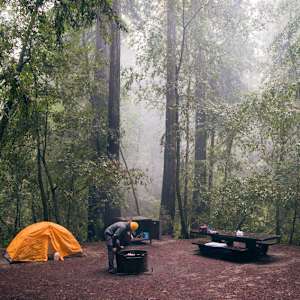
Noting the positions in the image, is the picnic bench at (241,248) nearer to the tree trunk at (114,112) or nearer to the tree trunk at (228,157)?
the tree trunk at (228,157)

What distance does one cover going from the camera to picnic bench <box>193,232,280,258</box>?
1131cm

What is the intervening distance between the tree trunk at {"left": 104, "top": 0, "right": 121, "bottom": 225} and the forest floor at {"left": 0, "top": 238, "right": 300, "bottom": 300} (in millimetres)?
3967

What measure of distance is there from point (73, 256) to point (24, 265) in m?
1.68

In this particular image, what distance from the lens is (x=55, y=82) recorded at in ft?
45.4

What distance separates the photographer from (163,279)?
9398 millimetres

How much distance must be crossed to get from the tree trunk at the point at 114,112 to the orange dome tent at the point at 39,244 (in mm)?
3932

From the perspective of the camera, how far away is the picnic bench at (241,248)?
11312mm

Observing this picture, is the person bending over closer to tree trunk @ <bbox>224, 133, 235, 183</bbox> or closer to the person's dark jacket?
the person's dark jacket

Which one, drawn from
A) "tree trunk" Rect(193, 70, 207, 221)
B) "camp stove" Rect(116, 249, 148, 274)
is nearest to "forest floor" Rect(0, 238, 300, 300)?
"camp stove" Rect(116, 249, 148, 274)

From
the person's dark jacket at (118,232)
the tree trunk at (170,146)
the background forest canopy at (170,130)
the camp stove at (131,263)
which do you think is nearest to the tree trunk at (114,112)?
the background forest canopy at (170,130)

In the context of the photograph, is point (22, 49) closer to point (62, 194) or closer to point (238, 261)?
point (62, 194)

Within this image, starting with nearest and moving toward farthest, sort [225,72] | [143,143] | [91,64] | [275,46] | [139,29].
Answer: [91,64]
[275,46]
[139,29]
[225,72]
[143,143]

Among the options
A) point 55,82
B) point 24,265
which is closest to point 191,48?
point 55,82

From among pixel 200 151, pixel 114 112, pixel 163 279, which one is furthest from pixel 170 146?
pixel 163 279
